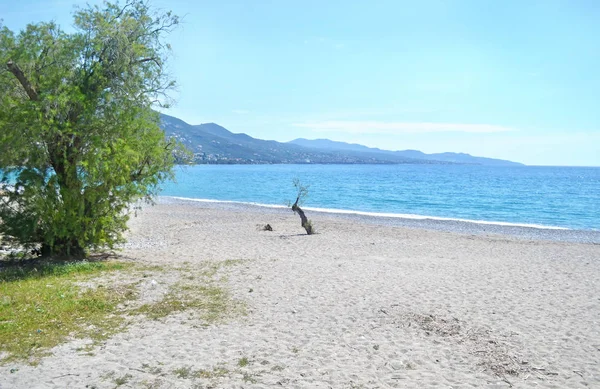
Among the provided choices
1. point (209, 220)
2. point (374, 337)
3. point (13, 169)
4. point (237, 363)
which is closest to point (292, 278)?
point (374, 337)

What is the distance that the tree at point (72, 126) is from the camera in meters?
14.2

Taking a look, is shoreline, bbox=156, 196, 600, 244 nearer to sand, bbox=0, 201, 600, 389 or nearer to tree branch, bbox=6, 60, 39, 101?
sand, bbox=0, 201, 600, 389

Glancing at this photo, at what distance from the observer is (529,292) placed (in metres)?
13.7

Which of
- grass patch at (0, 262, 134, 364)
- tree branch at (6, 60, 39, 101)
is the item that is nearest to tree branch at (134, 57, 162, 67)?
tree branch at (6, 60, 39, 101)

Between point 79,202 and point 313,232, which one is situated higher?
point 79,202

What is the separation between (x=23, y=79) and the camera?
14336mm

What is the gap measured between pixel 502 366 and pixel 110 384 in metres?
6.40

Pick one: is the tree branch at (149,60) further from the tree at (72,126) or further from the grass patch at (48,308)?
the grass patch at (48,308)

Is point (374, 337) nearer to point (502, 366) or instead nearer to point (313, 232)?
point (502, 366)

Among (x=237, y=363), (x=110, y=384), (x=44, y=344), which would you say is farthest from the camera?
(x=44, y=344)

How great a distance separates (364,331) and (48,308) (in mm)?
7018

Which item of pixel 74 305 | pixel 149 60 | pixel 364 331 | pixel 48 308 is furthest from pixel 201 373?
pixel 149 60

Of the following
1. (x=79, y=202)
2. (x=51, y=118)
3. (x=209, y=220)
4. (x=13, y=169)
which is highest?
(x=51, y=118)

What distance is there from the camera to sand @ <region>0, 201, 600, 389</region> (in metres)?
7.70
